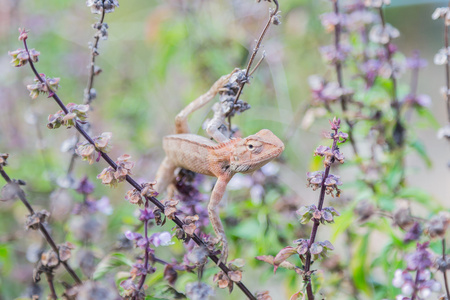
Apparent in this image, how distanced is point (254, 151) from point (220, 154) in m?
0.08

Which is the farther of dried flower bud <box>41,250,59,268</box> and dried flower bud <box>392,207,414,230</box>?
dried flower bud <box>392,207,414,230</box>

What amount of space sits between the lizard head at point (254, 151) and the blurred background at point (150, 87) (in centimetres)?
35

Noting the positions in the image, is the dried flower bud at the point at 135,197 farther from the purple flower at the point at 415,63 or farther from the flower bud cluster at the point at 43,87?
the purple flower at the point at 415,63

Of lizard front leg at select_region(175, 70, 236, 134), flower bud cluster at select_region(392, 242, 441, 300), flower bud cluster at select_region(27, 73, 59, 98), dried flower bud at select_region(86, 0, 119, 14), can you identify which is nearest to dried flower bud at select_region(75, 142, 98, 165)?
flower bud cluster at select_region(27, 73, 59, 98)

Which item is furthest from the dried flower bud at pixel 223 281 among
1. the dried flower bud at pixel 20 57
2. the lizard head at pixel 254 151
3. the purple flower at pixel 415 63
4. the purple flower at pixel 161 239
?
the purple flower at pixel 415 63

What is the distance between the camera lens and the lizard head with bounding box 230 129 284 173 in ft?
2.99

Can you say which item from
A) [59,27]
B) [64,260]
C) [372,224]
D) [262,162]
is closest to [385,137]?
[372,224]

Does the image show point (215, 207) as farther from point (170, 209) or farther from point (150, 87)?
point (150, 87)

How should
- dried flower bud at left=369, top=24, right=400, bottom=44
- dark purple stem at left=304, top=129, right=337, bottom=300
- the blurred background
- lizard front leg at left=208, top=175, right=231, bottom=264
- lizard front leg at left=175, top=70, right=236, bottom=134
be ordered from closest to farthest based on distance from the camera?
dark purple stem at left=304, top=129, right=337, bottom=300 < lizard front leg at left=208, top=175, right=231, bottom=264 < lizard front leg at left=175, top=70, right=236, bottom=134 < dried flower bud at left=369, top=24, right=400, bottom=44 < the blurred background

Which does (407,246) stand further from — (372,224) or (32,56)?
(32,56)

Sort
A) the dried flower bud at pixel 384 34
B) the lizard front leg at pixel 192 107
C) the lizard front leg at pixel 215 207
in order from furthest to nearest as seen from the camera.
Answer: the dried flower bud at pixel 384 34 < the lizard front leg at pixel 192 107 < the lizard front leg at pixel 215 207

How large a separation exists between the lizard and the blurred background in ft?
0.95

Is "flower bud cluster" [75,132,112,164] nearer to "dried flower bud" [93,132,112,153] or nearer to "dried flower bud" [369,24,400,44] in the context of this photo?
"dried flower bud" [93,132,112,153]

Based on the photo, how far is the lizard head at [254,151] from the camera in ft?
2.99
